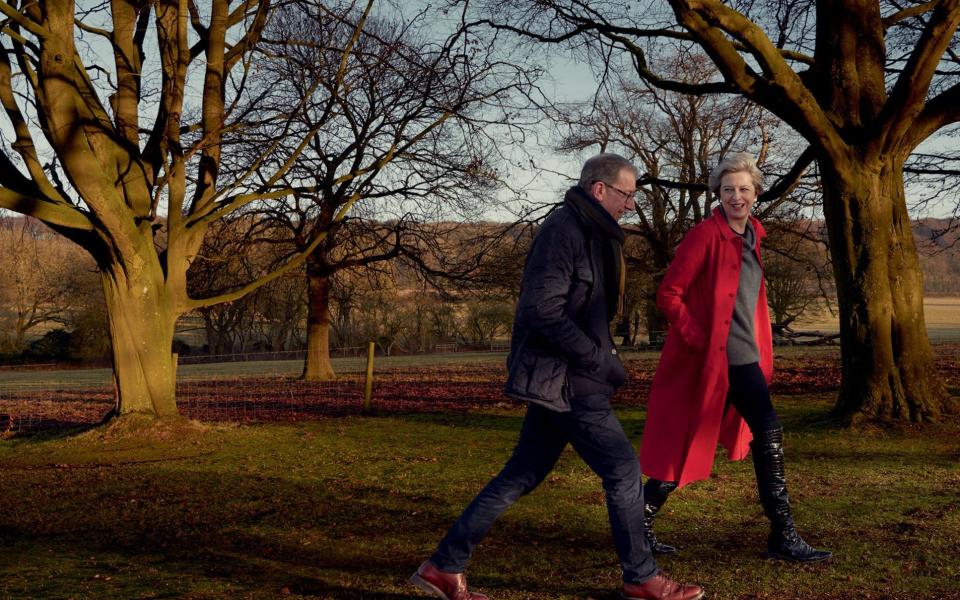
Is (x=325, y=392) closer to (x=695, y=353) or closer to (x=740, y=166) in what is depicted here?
(x=695, y=353)

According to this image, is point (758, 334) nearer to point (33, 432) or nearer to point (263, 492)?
point (263, 492)

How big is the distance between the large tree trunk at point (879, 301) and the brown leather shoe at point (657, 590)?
252 inches

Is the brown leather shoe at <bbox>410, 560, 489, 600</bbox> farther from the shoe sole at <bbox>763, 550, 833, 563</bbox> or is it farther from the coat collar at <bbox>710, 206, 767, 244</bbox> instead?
the coat collar at <bbox>710, 206, 767, 244</bbox>

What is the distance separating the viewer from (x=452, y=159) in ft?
→ 60.5

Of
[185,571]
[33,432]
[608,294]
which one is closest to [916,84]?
[608,294]

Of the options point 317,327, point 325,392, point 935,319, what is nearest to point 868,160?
point 325,392

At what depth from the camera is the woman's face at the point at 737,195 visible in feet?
15.6

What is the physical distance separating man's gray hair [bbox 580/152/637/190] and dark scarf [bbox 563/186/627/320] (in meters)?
0.06

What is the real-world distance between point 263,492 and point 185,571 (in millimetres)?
2434

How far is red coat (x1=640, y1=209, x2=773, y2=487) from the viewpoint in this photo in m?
4.66

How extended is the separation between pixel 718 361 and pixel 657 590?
136 cm

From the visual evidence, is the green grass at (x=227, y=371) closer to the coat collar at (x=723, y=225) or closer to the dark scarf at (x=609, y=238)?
the coat collar at (x=723, y=225)

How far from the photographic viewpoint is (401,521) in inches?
234

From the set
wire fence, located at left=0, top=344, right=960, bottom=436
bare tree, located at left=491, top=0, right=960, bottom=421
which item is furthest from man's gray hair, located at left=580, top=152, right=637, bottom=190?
wire fence, located at left=0, top=344, right=960, bottom=436
